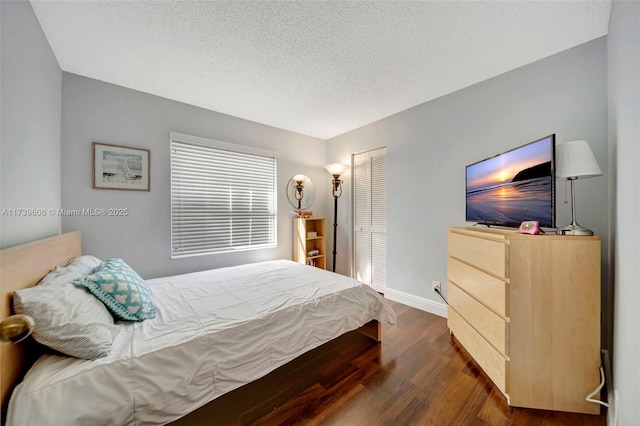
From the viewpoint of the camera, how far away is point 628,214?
3.47 ft

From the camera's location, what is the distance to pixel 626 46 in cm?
114

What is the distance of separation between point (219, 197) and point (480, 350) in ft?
10.2

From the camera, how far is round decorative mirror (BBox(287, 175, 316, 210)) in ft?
12.0

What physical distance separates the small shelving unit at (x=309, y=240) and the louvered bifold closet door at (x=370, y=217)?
21.2 inches

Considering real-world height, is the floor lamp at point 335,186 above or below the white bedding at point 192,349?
above

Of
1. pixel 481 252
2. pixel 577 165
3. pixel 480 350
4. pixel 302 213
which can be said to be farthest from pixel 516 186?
pixel 302 213

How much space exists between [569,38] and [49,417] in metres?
3.69

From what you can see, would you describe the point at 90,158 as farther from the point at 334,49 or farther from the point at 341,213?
the point at 341,213

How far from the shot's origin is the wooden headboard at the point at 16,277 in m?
0.88

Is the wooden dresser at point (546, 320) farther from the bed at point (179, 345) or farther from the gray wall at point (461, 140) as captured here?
the bed at point (179, 345)

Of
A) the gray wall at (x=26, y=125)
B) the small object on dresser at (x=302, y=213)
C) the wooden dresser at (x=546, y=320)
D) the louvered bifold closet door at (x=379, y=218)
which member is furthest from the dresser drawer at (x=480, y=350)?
the gray wall at (x=26, y=125)

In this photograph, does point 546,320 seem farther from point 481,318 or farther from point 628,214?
point 628,214

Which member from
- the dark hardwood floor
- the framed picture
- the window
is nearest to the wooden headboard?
the dark hardwood floor

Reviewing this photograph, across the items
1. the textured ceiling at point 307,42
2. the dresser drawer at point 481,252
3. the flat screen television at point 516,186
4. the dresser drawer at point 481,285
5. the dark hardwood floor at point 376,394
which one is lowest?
the dark hardwood floor at point 376,394
